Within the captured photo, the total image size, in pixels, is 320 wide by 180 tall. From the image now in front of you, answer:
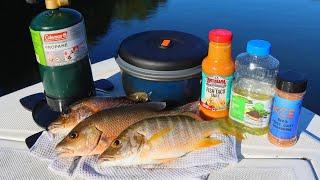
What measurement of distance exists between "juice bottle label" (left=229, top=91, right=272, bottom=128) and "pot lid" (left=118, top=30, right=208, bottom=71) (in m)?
0.21

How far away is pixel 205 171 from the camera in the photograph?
4.16 feet

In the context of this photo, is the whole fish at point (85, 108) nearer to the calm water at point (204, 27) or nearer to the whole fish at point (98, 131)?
the whole fish at point (98, 131)

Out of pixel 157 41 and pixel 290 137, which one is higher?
pixel 157 41

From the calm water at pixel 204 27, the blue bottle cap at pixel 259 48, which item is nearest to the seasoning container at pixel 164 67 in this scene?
the blue bottle cap at pixel 259 48

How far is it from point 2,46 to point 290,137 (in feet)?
30.1

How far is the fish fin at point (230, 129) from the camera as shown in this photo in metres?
1.40

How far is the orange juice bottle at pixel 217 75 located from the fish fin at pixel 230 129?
5 cm

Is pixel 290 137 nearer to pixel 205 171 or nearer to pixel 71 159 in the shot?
pixel 205 171

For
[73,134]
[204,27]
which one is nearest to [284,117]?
[73,134]

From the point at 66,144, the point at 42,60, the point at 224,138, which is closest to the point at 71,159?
the point at 66,144

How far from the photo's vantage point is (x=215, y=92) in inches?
56.1

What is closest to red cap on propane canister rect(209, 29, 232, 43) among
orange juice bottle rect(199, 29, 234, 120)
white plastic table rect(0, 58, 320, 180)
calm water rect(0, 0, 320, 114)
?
orange juice bottle rect(199, 29, 234, 120)

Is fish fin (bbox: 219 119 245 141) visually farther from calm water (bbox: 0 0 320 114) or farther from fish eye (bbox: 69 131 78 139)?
calm water (bbox: 0 0 320 114)

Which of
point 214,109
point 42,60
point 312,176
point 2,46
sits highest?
point 42,60
